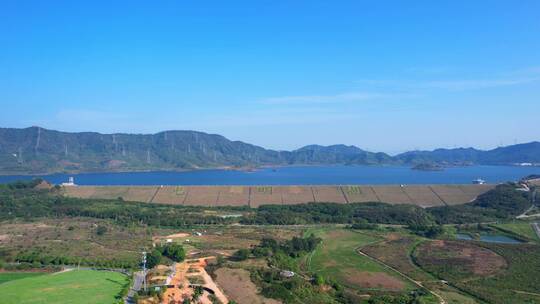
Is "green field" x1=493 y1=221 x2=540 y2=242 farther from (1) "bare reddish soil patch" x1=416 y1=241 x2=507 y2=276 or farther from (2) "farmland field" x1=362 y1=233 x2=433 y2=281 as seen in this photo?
(2) "farmland field" x1=362 y1=233 x2=433 y2=281

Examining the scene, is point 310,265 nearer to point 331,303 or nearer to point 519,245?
point 331,303

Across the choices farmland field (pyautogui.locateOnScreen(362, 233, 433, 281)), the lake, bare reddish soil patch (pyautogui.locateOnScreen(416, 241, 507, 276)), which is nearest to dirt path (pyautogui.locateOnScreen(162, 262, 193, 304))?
farmland field (pyautogui.locateOnScreen(362, 233, 433, 281))

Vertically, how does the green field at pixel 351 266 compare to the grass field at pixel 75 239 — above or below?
below

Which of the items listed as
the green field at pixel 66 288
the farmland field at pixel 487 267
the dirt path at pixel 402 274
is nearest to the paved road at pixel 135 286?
the green field at pixel 66 288

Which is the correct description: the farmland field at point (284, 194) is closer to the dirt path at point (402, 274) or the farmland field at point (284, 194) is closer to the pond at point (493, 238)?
the pond at point (493, 238)

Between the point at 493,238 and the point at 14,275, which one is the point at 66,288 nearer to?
the point at 14,275

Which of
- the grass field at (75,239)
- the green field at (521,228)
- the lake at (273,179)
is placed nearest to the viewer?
the grass field at (75,239)
